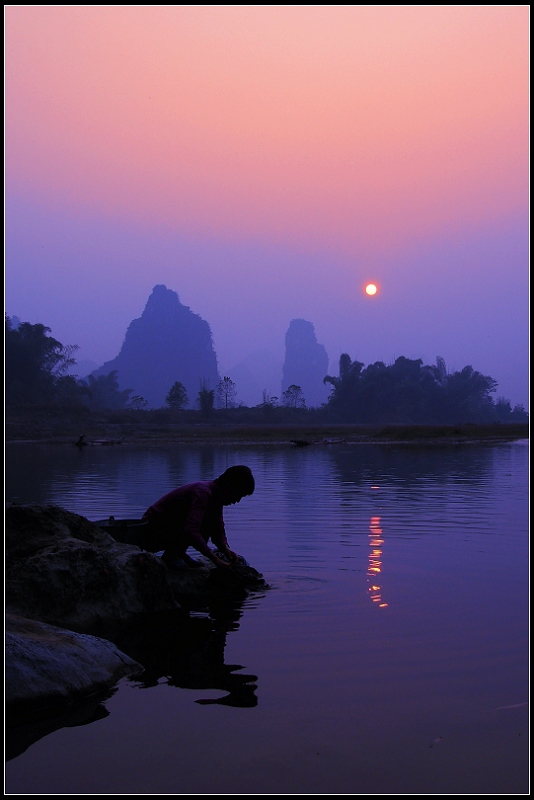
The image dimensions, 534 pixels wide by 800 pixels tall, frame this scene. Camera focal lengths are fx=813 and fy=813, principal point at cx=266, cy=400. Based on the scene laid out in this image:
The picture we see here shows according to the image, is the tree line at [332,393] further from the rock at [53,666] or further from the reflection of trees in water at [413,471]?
the rock at [53,666]

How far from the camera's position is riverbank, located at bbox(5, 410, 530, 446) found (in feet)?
204

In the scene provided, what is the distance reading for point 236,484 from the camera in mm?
7785

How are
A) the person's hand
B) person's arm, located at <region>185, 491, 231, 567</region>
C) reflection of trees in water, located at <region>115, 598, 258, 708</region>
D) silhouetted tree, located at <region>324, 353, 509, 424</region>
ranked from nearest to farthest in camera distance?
1. reflection of trees in water, located at <region>115, 598, 258, 708</region>
2. person's arm, located at <region>185, 491, 231, 567</region>
3. the person's hand
4. silhouetted tree, located at <region>324, 353, 509, 424</region>

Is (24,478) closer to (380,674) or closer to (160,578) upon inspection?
(160,578)

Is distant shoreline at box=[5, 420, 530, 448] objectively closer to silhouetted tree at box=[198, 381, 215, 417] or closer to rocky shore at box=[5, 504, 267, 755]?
silhouetted tree at box=[198, 381, 215, 417]

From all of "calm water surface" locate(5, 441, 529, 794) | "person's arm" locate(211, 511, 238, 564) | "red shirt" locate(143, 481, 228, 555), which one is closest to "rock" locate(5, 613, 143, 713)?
"calm water surface" locate(5, 441, 529, 794)

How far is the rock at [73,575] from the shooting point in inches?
267

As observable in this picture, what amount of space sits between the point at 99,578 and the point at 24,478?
716 inches

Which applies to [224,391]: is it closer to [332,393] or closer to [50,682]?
[332,393]

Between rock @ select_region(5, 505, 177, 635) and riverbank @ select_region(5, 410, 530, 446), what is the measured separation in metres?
45.4

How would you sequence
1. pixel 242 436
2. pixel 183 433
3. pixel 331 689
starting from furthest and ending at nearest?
pixel 183 433
pixel 242 436
pixel 331 689

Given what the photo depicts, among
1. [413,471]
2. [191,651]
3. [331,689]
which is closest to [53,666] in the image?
[191,651]

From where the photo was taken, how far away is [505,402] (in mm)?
156875

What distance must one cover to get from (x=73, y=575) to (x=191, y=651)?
4.34 ft
